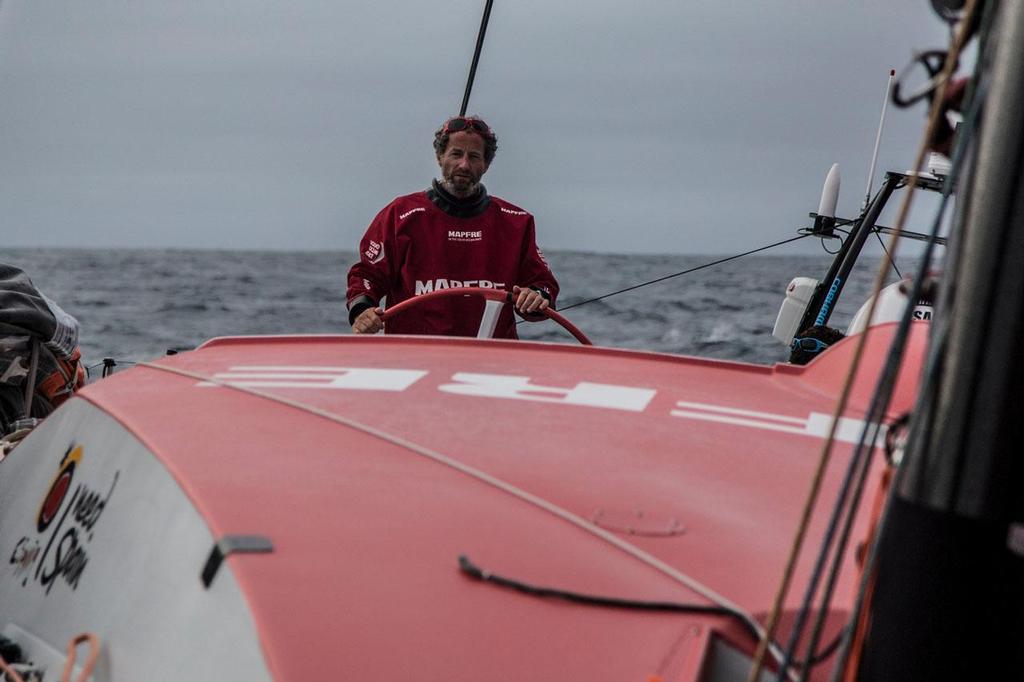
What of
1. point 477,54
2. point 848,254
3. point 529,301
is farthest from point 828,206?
point 529,301

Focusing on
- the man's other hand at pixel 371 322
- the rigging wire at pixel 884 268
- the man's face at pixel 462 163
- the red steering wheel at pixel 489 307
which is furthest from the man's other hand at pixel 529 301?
the rigging wire at pixel 884 268

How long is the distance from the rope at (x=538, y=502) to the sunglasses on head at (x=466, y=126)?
2605mm

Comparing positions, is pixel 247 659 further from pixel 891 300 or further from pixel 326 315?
pixel 326 315

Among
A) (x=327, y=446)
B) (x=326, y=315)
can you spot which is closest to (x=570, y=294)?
(x=326, y=315)

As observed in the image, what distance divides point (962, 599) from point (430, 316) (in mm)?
3813

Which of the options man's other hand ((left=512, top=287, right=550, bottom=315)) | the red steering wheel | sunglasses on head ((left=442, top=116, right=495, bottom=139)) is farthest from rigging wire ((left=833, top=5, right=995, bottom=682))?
sunglasses on head ((left=442, top=116, right=495, bottom=139))

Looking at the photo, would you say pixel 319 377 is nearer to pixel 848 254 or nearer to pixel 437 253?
pixel 437 253

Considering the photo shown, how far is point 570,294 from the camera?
2406 cm

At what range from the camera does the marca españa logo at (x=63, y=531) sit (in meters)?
2.07

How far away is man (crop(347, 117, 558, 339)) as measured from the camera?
4.88 m

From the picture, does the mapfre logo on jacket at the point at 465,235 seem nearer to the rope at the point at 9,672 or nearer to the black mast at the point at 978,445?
the rope at the point at 9,672

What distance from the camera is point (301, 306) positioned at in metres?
20.2

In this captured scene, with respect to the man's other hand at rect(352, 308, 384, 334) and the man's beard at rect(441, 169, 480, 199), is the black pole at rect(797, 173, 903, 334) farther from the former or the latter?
the man's other hand at rect(352, 308, 384, 334)

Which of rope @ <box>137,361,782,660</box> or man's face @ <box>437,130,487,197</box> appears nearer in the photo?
rope @ <box>137,361,782,660</box>
